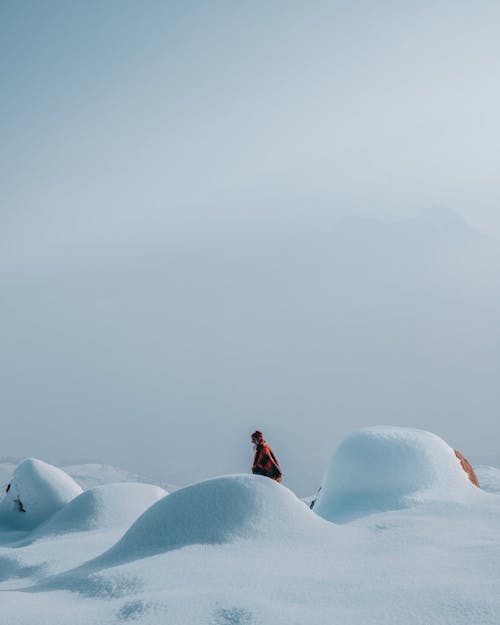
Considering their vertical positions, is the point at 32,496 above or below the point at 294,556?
below

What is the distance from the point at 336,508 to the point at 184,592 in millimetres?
4832

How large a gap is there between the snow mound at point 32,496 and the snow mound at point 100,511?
1491 mm

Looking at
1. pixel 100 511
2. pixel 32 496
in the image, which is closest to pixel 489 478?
pixel 100 511

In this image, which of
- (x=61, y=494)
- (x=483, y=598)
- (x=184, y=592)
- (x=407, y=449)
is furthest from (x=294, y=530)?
(x=61, y=494)

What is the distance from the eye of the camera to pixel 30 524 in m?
11.6

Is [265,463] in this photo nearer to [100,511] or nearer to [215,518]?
[100,511]

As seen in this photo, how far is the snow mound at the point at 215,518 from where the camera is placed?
5.71 meters

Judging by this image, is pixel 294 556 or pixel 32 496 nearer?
pixel 294 556

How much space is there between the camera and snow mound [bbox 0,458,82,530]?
1177 cm

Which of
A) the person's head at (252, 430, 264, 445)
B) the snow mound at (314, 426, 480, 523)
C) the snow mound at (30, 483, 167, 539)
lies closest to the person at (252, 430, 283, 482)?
the person's head at (252, 430, 264, 445)

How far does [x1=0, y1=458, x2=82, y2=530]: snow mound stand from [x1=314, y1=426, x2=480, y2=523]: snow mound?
6.22m

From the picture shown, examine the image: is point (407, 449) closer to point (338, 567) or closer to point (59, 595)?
point (338, 567)

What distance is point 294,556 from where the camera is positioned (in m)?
5.20

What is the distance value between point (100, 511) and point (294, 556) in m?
5.90
